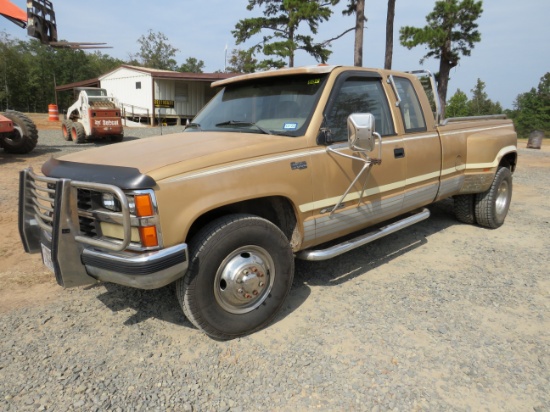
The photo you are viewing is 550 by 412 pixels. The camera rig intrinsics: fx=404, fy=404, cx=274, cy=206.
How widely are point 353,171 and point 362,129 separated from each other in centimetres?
63

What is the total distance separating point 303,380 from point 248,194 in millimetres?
1264

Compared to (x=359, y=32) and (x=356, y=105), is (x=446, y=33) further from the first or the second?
(x=356, y=105)

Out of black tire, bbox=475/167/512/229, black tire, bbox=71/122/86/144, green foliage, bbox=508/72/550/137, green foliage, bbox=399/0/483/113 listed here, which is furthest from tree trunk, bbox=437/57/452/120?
green foliage, bbox=508/72/550/137

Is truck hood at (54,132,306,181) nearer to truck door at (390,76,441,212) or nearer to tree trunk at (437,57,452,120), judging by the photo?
truck door at (390,76,441,212)

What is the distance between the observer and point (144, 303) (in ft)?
11.3

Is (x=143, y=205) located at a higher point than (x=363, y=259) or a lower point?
Result: higher

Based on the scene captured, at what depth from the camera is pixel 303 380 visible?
99.5 inches

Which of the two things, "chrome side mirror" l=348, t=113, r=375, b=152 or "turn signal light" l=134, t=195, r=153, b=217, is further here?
"chrome side mirror" l=348, t=113, r=375, b=152

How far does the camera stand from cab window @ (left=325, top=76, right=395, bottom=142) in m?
3.46

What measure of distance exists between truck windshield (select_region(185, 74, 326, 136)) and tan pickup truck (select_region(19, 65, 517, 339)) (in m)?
0.01

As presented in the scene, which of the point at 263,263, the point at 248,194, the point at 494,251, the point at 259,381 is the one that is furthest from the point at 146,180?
the point at 494,251

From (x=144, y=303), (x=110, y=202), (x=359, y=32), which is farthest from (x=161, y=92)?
(x=110, y=202)

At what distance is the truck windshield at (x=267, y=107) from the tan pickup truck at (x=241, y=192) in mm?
12

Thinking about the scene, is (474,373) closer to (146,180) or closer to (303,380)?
(303,380)
